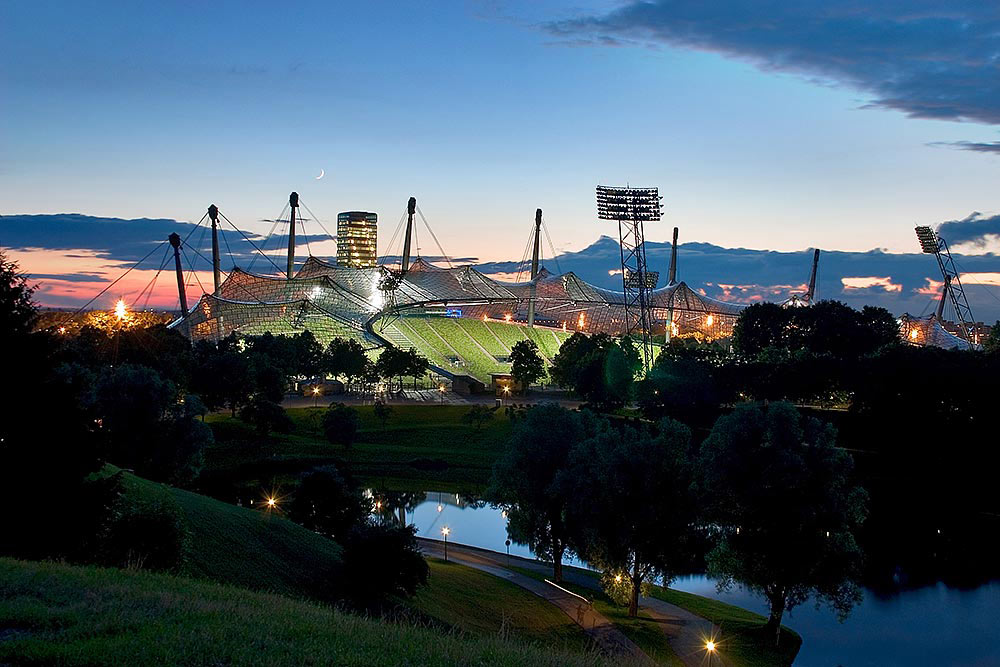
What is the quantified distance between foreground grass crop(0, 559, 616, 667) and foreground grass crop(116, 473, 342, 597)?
9.43m

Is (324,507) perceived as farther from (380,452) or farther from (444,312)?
(444,312)

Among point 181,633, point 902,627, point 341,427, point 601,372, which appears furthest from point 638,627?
point 601,372

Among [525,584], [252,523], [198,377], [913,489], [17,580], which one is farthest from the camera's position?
[198,377]

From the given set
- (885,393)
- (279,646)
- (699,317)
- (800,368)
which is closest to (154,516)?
(279,646)

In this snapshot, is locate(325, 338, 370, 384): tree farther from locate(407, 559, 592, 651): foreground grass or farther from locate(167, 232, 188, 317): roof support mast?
locate(407, 559, 592, 651): foreground grass

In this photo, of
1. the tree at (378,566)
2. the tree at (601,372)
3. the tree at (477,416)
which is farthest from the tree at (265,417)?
the tree at (378,566)

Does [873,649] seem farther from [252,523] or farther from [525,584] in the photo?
[252,523]

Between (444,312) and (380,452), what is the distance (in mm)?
66673

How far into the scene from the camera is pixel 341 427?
72.0 m

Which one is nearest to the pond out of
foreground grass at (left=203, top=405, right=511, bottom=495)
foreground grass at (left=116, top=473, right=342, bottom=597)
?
foreground grass at (left=116, top=473, right=342, bottom=597)

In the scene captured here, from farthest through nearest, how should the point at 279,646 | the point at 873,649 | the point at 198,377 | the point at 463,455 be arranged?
the point at 198,377
the point at 463,455
the point at 873,649
the point at 279,646

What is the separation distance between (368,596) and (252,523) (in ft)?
17.5

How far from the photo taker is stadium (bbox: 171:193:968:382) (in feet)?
376

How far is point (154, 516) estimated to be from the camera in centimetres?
2438
